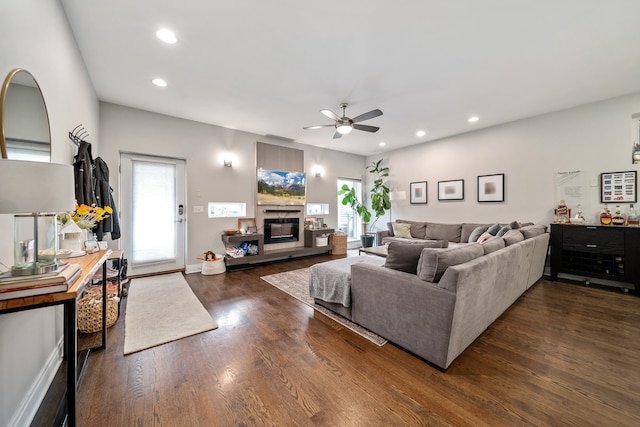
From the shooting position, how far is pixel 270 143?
5.61 meters

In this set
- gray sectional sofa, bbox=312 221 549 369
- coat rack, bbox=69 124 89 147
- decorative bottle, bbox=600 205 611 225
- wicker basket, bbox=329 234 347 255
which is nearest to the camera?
gray sectional sofa, bbox=312 221 549 369

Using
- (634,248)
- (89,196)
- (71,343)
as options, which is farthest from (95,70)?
(634,248)

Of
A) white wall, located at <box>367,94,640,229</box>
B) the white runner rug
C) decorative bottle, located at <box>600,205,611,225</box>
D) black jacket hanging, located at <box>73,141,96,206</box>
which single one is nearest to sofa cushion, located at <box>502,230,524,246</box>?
decorative bottle, located at <box>600,205,611,225</box>

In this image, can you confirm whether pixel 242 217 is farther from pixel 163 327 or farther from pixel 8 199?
pixel 8 199

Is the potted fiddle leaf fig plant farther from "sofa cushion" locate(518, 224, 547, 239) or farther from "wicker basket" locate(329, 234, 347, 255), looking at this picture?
"sofa cushion" locate(518, 224, 547, 239)

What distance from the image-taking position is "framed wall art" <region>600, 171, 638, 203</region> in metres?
3.61

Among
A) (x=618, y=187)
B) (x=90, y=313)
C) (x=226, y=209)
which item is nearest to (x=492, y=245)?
(x=618, y=187)

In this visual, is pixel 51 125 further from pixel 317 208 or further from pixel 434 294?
pixel 317 208

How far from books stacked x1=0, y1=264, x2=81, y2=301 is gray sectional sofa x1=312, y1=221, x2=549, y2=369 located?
2.05 metres

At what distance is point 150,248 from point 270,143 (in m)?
3.22

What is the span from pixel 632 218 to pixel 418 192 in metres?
3.52

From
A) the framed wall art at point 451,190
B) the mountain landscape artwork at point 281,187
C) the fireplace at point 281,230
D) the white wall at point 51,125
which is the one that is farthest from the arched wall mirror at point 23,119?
the framed wall art at point 451,190

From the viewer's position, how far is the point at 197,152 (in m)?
4.70

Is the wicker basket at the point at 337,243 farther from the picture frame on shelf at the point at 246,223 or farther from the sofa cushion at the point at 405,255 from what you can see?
the sofa cushion at the point at 405,255
